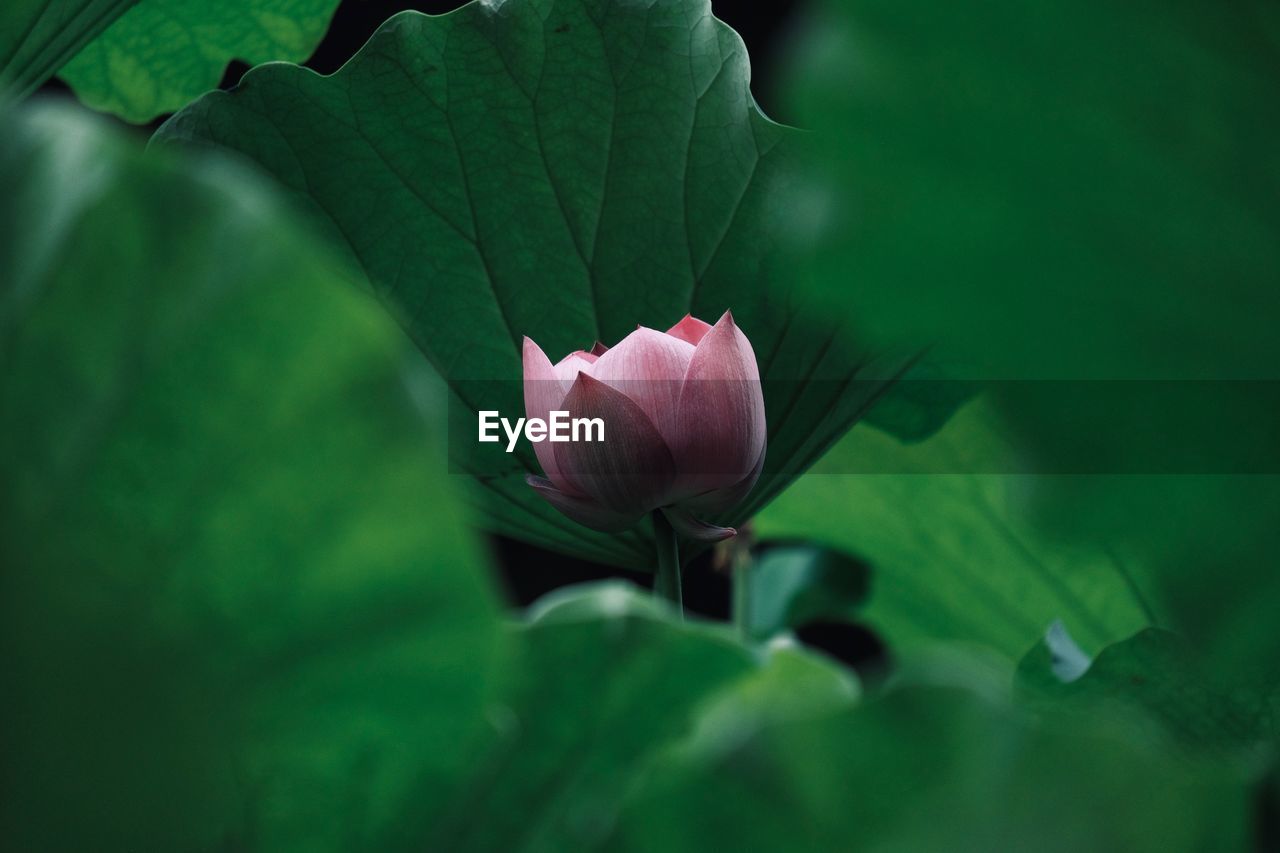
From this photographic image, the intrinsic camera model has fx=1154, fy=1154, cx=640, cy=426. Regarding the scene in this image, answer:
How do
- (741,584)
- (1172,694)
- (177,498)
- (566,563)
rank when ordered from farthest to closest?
(566,563) → (741,584) → (1172,694) → (177,498)

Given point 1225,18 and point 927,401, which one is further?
point 927,401

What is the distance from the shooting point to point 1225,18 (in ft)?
0.41

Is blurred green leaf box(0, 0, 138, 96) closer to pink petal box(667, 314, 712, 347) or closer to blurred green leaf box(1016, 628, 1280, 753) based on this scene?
pink petal box(667, 314, 712, 347)

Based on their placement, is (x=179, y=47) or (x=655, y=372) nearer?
(x=655, y=372)

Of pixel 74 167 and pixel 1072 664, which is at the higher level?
pixel 74 167

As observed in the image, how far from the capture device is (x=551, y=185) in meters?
0.34

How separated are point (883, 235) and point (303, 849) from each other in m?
0.09

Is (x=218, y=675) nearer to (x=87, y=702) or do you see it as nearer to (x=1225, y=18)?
(x=87, y=702)

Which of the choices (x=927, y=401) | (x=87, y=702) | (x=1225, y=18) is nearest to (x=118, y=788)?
(x=87, y=702)

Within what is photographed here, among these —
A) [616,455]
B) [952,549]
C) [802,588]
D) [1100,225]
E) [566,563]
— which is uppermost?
[1100,225]

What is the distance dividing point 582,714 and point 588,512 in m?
0.15

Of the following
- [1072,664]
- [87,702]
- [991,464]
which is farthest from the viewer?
[991,464]

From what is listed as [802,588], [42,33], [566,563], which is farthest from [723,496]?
[566,563]

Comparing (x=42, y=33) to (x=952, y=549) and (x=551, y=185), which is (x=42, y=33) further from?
(x=952, y=549)
